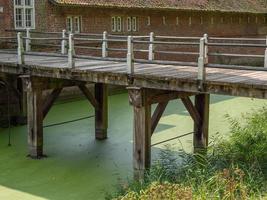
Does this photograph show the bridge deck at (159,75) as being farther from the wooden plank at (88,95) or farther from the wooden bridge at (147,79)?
the wooden plank at (88,95)

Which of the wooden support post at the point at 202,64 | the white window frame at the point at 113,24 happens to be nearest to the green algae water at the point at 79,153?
the wooden support post at the point at 202,64

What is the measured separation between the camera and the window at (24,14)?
1734cm

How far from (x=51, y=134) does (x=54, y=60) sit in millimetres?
2812

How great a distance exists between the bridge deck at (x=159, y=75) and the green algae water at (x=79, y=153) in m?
2.01

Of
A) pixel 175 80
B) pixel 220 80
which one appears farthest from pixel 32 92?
pixel 220 80

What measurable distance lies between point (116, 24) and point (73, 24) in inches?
110

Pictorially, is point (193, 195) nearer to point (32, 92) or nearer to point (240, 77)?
point (240, 77)

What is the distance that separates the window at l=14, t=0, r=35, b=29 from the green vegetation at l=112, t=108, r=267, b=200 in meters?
8.56

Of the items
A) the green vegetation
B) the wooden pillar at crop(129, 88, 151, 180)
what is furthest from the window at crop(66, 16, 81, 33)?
the wooden pillar at crop(129, 88, 151, 180)

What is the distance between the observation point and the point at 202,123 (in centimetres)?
1163

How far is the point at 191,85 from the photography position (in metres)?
8.77

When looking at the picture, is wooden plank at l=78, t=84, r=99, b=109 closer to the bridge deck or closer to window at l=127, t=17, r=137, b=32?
the bridge deck

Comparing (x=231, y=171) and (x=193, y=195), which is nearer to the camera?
(x=193, y=195)

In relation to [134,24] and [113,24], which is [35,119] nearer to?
[113,24]
